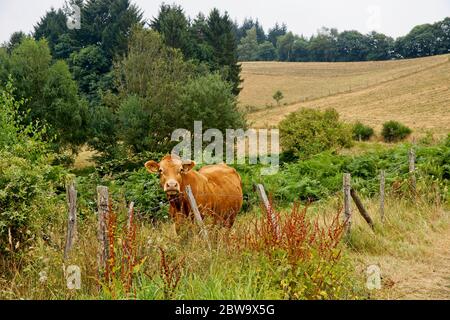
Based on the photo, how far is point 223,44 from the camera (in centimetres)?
6031

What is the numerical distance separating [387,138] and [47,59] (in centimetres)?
2843

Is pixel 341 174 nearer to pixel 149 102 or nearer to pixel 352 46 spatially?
pixel 149 102

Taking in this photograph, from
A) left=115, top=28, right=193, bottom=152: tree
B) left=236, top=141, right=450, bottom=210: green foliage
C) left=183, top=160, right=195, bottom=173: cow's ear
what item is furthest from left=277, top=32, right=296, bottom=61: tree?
left=183, top=160, right=195, bottom=173: cow's ear

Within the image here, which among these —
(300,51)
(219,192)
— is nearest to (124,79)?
(219,192)

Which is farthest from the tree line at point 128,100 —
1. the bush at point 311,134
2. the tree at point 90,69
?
the tree at point 90,69

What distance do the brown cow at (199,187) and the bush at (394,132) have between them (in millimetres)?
32967

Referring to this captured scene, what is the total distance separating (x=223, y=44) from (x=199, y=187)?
53651mm

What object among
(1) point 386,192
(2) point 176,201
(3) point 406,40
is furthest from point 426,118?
(3) point 406,40

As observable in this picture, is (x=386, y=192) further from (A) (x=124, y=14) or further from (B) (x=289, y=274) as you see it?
(A) (x=124, y=14)

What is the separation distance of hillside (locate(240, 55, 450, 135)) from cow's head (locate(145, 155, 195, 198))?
2879 cm

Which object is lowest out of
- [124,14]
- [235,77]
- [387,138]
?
[387,138]

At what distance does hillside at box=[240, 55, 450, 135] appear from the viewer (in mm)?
50344

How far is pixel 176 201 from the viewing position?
8.46 metres

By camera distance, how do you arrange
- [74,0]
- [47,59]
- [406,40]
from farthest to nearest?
[406,40] < [74,0] < [47,59]
